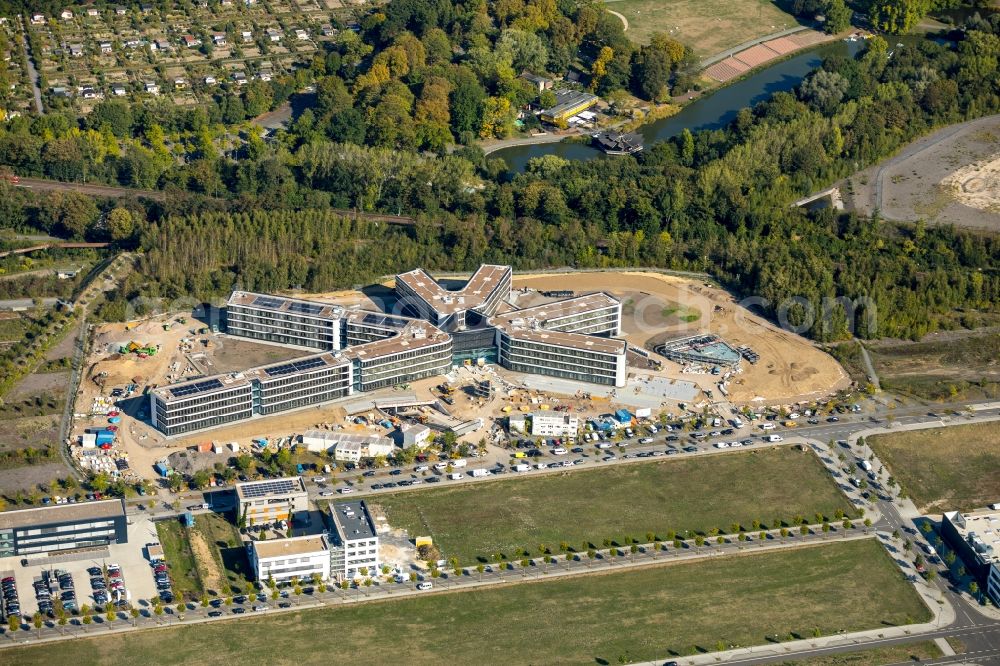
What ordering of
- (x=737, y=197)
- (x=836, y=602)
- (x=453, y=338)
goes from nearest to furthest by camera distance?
(x=836, y=602) < (x=453, y=338) < (x=737, y=197)

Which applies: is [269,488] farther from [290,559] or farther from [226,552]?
[290,559]

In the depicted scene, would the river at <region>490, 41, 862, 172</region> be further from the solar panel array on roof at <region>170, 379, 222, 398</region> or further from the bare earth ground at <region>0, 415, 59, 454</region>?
the bare earth ground at <region>0, 415, 59, 454</region>

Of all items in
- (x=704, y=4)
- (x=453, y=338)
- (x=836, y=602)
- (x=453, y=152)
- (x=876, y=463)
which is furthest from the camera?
(x=704, y=4)

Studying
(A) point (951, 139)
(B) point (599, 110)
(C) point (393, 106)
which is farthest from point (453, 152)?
(A) point (951, 139)

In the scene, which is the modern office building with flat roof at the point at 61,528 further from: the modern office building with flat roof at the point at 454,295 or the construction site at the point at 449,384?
the modern office building with flat roof at the point at 454,295

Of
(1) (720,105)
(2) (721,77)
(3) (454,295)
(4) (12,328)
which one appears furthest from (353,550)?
(2) (721,77)

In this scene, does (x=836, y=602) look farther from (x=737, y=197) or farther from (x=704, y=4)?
(x=704, y=4)
